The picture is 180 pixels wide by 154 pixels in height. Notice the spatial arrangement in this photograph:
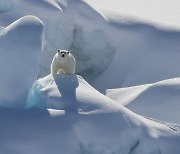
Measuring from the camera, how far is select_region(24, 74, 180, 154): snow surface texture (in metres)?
4.01

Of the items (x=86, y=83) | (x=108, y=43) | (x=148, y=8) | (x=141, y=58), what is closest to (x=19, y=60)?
(x=86, y=83)

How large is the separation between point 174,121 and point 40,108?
151 centimetres

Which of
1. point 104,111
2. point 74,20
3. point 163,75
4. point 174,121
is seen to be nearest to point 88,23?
point 74,20

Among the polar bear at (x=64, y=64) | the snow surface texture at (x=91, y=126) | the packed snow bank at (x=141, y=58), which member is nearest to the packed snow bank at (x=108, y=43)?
the packed snow bank at (x=141, y=58)

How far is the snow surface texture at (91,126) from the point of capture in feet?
13.2

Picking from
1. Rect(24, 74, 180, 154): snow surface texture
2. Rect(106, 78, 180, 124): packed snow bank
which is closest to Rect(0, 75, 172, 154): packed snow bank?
Rect(24, 74, 180, 154): snow surface texture

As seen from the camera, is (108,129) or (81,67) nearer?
(108,129)

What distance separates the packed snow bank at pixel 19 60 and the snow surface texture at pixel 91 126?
14 cm

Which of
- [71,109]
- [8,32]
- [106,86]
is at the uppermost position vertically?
[8,32]

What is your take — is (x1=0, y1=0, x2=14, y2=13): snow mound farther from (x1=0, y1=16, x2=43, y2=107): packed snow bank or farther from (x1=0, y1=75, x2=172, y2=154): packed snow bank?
(x1=0, y1=75, x2=172, y2=154): packed snow bank

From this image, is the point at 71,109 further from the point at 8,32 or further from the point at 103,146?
the point at 8,32

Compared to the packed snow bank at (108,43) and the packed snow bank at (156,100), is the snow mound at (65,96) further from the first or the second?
the packed snow bank at (108,43)

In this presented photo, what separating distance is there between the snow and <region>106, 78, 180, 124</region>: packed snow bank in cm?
1

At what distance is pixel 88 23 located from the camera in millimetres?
6730
